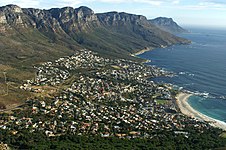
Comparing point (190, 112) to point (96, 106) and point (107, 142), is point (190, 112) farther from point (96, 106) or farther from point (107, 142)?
point (107, 142)

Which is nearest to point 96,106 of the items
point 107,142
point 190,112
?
point 107,142

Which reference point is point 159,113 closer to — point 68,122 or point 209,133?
point 209,133

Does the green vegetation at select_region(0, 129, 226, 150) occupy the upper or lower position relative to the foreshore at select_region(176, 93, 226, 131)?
upper

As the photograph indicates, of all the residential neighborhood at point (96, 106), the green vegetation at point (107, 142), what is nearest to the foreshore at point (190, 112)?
the residential neighborhood at point (96, 106)

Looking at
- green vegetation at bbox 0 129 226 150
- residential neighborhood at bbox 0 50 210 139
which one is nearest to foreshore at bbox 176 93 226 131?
residential neighborhood at bbox 0 50 210 139

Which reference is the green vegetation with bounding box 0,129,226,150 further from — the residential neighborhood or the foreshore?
the foreshore

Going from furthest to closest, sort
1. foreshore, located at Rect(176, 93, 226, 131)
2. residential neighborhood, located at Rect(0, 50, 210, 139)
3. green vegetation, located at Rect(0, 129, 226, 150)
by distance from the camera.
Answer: foreshore, located at Rect(176, 93, 226, 131) < residential neighborhood, located at Rect(0, 50, 210, 139) < green vegetation, located at Rect(0, 129, 226, 150)

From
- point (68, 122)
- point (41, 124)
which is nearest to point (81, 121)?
point (68, 122)

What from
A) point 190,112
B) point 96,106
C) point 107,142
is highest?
point 96,106

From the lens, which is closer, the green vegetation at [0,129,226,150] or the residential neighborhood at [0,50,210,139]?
the green vegetation at [0,129,226,150]
